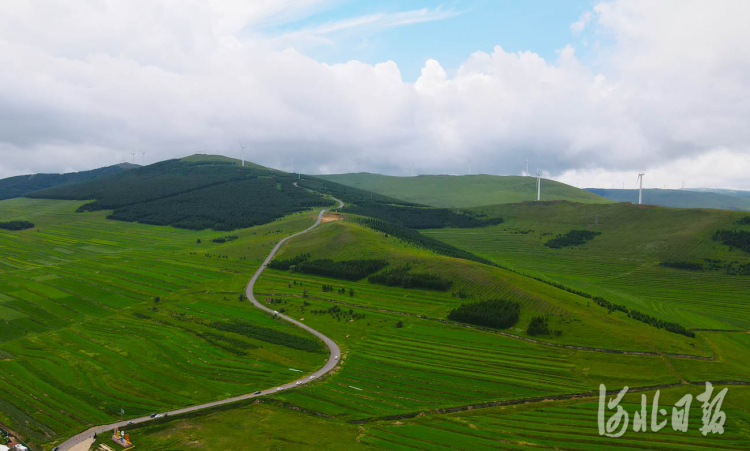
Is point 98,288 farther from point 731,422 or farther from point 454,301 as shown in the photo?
point 731,422

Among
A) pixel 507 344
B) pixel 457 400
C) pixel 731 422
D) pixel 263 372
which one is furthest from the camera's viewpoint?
pixel 507 344

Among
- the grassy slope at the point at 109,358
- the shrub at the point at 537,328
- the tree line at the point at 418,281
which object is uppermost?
the tree line at the point at 418,281

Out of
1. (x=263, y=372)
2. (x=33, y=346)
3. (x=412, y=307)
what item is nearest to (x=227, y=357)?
(x=263, y=372)

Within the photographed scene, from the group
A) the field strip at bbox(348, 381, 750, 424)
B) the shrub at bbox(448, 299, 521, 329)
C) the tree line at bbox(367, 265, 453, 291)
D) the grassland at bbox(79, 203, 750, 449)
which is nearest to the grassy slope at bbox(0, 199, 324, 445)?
the grassland at bbox(79, 203, 750, 449)

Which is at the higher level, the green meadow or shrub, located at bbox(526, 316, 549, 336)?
shrub, located at bbox(526, 316, 549, 336)

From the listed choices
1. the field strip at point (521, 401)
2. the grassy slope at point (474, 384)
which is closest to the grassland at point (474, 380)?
the grassy slope at point (474, 384)

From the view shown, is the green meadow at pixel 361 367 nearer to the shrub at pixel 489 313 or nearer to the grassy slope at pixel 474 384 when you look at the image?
the grassy slope at pixel 474 384

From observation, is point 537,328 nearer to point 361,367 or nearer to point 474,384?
point 474,384

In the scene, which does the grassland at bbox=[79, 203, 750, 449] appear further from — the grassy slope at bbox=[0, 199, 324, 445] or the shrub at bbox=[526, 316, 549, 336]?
the grassy slope at bbox=[0, 199, 324, 445]
